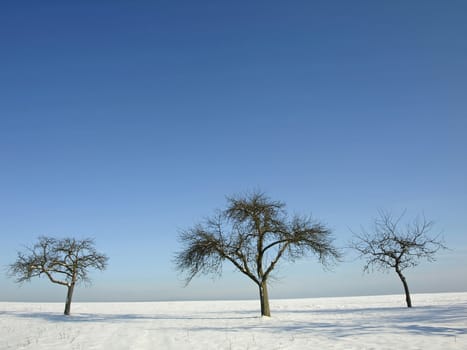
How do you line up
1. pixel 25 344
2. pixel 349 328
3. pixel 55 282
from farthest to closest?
pixel 55 282 < pixel 349 328 < pixel 25 344

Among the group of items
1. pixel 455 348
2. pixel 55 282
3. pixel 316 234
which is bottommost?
pixel 455 348

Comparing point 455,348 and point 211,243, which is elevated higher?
point 211,243

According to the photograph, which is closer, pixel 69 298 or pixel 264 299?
pixel 264 299

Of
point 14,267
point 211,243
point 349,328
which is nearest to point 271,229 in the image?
point 211,243

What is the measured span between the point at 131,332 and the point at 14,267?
20627mm

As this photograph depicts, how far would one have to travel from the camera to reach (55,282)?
A: 3053cm

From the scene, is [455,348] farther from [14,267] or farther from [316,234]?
[14,267]

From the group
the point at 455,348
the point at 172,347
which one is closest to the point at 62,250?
the point at 172,347

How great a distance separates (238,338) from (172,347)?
3090 mm

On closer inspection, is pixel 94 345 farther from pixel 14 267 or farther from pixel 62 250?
pixel 14 267

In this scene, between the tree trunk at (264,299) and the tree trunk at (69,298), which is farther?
the tree trunk at (69,298)

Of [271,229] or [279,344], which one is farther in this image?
[271,229]

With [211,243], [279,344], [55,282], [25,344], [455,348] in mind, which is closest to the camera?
[455,348]

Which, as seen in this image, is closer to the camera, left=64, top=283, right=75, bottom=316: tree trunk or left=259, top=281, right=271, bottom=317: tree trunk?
left=259, top=281, right=271, bottom=317: tree trunk
